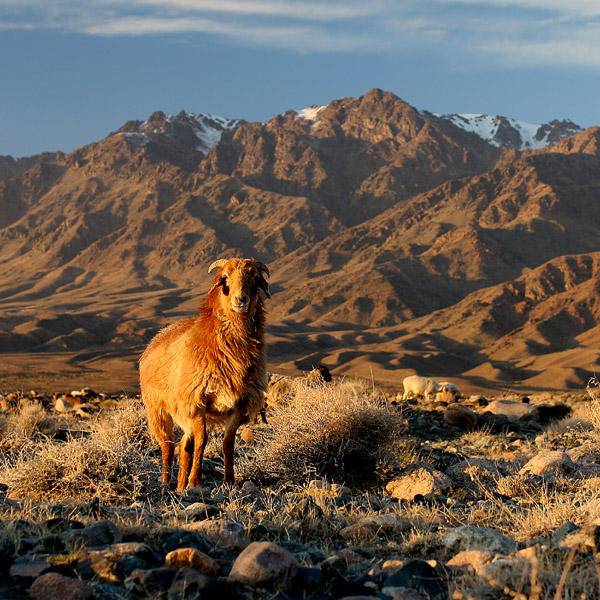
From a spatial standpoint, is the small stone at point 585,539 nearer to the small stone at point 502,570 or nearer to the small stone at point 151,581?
the small stone at point 502,570

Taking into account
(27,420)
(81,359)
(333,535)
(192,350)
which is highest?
(192,350)

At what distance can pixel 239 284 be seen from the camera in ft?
22.7

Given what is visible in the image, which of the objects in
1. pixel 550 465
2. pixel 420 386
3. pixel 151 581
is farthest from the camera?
pixel 420 386

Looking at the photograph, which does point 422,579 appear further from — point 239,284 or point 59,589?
point 239,284

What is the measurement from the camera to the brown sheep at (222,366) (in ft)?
23.2

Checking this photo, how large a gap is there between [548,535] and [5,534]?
3686 mm

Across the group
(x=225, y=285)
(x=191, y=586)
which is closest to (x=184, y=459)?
(x=225, y=285)

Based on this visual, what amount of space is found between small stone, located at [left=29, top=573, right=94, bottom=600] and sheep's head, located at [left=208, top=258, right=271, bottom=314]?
3.76 metres

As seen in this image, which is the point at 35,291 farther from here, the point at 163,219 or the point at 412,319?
the point at 412,319

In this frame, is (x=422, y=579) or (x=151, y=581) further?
(x=422, y=579)

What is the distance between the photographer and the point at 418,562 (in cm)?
392

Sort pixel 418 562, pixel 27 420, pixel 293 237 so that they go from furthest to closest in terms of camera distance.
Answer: pixel 293 237
pixel 27 420
pixel 418 562

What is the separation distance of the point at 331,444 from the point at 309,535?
3082 millimetres

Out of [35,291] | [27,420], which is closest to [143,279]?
[35,291]
